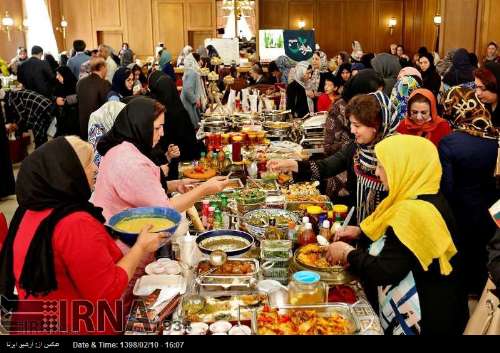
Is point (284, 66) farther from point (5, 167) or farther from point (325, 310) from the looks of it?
point (325, 310)

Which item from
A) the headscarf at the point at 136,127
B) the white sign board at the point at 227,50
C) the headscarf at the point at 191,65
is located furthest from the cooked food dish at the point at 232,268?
the white sign board at the point at 227,50

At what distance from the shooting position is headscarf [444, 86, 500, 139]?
3.56 m

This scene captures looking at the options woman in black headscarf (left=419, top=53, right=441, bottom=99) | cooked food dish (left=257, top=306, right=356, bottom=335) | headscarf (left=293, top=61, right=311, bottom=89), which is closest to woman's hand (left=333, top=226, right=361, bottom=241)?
cooked food dish (left=257, top=306, right=356, bottom=335)

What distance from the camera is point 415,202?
2105 millimetres

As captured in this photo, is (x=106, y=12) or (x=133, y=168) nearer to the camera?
(x=133, y=168)

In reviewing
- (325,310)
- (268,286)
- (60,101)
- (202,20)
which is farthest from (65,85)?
(202,20)

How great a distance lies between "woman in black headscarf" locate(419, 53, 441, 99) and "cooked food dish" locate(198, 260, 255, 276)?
634cm

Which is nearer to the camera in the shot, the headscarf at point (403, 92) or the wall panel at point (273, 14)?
the headscarf at point (403, 92)

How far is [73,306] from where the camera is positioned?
73.8 inches

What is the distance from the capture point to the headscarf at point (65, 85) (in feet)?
27.8

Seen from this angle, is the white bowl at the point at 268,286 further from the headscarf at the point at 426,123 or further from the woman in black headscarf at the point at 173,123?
the woman in black headscarf at the point at 173,123

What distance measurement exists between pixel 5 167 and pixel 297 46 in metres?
5.14

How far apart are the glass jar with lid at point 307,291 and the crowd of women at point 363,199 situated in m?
0.22
